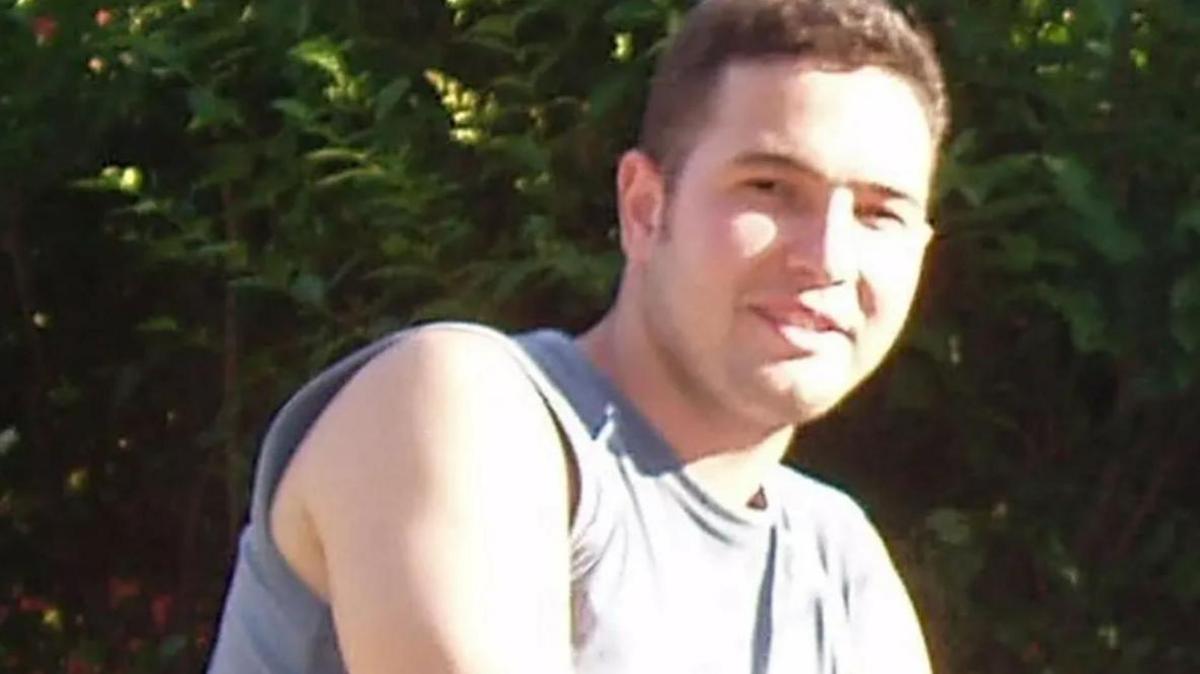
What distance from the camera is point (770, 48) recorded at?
2.54 meters

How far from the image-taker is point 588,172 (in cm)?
369

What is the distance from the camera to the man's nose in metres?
2.51

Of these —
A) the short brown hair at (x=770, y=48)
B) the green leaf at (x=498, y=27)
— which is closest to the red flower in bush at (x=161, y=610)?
the green leaf at (x=498, y=27)

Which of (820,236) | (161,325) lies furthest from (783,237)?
(161,325)

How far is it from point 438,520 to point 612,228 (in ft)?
4.77

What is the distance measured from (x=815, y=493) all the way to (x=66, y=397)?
1.96 metres

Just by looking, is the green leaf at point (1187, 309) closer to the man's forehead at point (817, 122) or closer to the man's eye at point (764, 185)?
the man's forehead at point (817, 122)

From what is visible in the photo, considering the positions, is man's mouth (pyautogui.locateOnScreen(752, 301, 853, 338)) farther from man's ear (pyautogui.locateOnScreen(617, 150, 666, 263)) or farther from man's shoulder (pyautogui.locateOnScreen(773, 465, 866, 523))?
man's shoulder (pyautogui.locateOnScreen(773, 465, 866, 523))

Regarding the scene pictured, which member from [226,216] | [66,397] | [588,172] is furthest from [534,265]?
[66,397]

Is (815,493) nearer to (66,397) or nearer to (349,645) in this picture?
(349,645)

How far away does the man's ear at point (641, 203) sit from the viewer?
8.54 feet

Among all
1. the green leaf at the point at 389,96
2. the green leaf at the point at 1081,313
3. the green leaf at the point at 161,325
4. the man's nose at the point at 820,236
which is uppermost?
the man's nose at the point at 820,236

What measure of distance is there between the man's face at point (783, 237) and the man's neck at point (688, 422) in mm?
16

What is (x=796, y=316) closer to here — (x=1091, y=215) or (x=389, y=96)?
(x=1091, y=215)
